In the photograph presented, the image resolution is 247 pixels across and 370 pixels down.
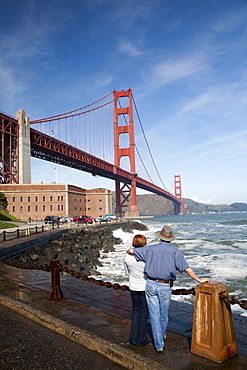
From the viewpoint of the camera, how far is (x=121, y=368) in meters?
3.61

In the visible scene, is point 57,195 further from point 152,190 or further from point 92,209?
point 152,190

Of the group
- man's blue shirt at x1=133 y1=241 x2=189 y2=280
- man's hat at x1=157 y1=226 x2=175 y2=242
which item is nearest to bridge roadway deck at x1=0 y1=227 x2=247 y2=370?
man's blue shirt at x1=133 y1=241 x2=189 y2=280

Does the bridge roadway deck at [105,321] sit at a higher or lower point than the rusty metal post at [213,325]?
lower

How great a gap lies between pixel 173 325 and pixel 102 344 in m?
1.42

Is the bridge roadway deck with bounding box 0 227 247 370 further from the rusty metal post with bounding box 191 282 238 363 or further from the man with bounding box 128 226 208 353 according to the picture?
the man with bounding box 128 226 208 353

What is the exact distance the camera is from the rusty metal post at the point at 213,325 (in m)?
3.43

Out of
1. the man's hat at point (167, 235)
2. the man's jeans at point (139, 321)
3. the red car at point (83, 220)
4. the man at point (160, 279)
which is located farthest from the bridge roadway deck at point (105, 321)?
the red car at point (83, 220)

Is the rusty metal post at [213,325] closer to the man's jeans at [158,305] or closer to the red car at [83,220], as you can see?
the man's jeans at [158,305]

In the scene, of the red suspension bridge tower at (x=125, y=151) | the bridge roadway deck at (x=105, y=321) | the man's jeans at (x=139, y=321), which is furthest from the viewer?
the red suspension bridge tower at (x=125, y=151)

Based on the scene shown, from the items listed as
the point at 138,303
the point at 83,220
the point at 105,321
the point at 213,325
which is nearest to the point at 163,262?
the point at 138,303

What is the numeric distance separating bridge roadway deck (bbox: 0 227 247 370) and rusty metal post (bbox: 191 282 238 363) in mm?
116

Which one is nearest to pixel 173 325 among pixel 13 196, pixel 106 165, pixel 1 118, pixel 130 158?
pixel 1 118

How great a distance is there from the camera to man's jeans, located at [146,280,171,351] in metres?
3.83

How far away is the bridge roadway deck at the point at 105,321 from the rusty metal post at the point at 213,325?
12 centimetres
